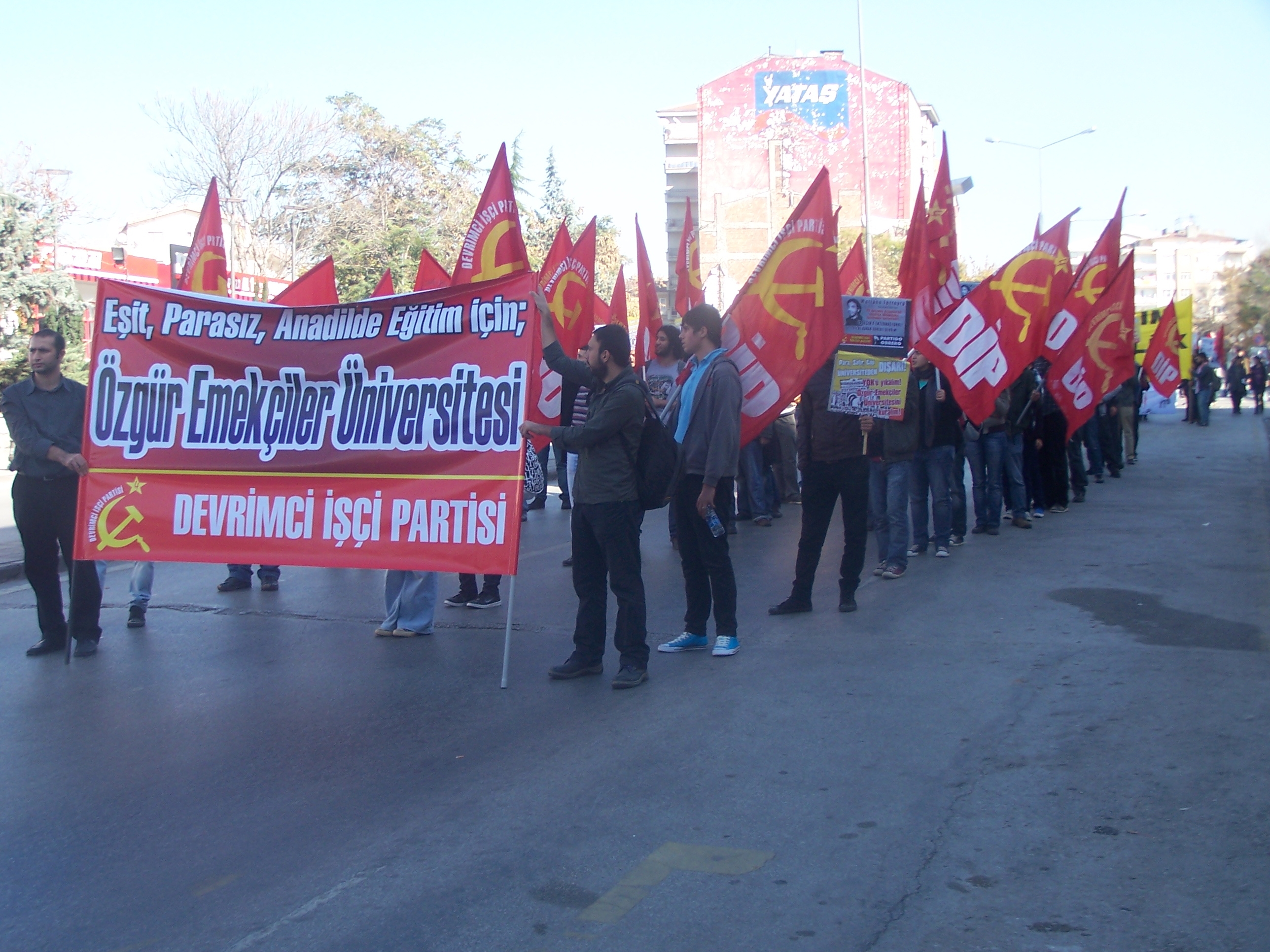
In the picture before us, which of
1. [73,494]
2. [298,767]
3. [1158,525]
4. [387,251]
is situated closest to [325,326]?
[73,494]

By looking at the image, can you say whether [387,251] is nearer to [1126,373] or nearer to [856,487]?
[1126,373]

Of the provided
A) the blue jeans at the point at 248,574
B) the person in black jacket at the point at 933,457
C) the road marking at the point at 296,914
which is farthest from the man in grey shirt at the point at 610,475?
the person in black jacket at the point at 933,457

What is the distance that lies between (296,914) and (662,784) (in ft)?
4.95

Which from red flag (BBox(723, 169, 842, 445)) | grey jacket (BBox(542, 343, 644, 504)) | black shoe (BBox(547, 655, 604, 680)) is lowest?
black shoe (BBox(547, 655, 604, 680))

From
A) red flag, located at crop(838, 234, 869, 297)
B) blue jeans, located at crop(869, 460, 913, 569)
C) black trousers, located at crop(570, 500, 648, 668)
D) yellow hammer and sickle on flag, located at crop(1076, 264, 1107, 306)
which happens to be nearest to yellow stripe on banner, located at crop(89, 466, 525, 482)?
black trousers, located at crop(570, 500, 648, 668)

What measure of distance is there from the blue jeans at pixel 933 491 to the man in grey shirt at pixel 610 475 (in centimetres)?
408

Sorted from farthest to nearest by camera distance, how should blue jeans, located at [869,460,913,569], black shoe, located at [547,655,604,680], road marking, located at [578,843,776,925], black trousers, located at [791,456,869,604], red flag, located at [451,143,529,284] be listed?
blue jeans, located at [869,460,913,569] → red flag, located at [451,143,529,284] → black trousers, located at [791,456,869,604] → black shoe, located at [547,655,604,680] → road marking, located at [578,843,776,925]

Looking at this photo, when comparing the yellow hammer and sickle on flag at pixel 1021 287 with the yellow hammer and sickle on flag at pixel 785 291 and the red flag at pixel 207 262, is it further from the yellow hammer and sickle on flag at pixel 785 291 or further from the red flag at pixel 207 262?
the red flag at pixel 207 262

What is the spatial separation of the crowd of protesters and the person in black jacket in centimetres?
1

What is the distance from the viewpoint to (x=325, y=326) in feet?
21.4

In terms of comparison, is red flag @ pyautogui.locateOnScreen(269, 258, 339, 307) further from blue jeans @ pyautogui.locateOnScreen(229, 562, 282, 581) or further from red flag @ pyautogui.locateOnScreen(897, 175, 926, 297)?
red flag @ pyautogui.locateOnScreen(897, 175, 926, 297)

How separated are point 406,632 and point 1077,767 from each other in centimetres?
414

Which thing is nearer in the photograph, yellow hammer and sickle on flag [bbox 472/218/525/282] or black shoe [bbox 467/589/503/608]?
yellow hammer and sickle on flag [bbox 472/218/525/282]

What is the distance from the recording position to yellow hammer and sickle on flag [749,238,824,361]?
755cm
